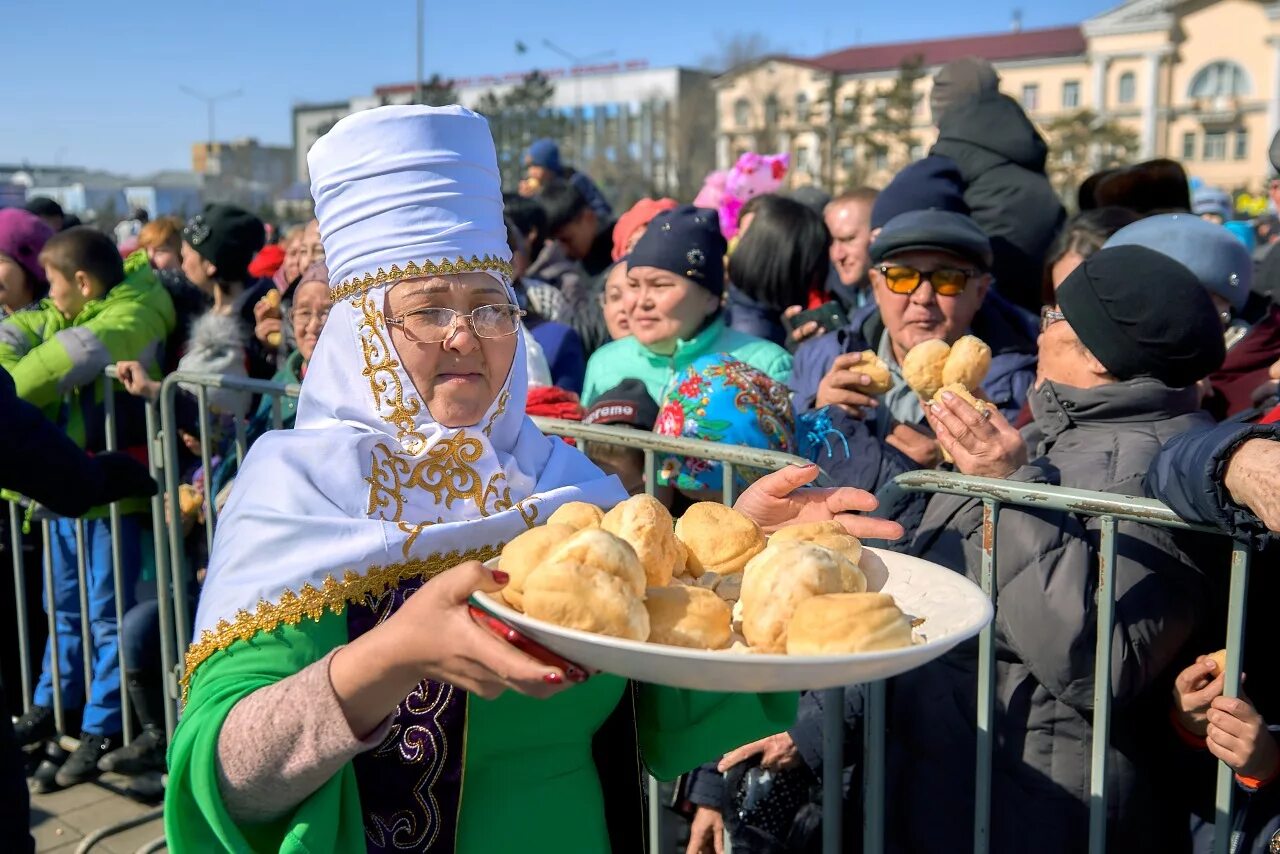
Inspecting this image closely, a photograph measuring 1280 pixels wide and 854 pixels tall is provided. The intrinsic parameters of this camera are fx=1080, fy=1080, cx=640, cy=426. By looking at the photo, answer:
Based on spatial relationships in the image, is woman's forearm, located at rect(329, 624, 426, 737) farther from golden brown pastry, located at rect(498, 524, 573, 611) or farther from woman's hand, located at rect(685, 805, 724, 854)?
woman's hand, located at rect(685, 805, 724, 854)

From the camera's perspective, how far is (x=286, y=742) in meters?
1.59

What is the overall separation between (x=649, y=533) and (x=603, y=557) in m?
0.18

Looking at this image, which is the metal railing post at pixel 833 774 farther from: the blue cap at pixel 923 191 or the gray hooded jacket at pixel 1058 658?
the blue cap at pixel 923 191

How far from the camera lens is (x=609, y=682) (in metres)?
2.01

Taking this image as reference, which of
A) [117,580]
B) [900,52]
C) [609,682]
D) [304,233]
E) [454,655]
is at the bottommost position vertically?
[117,580]

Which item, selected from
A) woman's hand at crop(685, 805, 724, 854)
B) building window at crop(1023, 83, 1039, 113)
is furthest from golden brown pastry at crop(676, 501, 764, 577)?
building window at crop(1023, 83, 1039, 113)

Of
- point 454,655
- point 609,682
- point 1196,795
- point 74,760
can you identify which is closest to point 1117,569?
point 1196,795

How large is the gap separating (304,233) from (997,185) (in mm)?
3612

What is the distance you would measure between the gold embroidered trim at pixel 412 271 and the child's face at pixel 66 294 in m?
4.11

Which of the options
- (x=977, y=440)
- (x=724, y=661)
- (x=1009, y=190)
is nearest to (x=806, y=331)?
(x=1009, y=190)

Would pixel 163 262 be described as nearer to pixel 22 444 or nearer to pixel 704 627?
pixel 22 444

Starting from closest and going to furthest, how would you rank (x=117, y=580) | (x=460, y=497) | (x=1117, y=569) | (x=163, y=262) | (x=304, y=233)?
(x=460, y=497) < (x=1117, y=569) < (x=117, y=580) < (x=304, y=233) < (x=163, y=262)

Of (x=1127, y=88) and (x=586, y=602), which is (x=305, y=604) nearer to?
(x=586, y=602)

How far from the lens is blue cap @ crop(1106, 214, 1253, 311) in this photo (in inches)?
135
